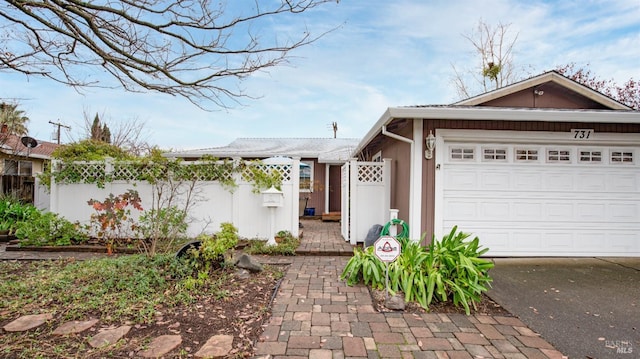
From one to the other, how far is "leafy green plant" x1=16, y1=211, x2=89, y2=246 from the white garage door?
6.94 metres

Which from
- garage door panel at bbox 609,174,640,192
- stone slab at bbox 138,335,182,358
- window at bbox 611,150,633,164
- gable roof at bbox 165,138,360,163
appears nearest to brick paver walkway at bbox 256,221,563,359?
stone slab at bbox 138,335,182,358

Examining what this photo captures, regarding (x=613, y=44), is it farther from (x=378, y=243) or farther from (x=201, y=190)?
(x=201, y=190)

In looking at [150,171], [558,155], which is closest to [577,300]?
[558,155]

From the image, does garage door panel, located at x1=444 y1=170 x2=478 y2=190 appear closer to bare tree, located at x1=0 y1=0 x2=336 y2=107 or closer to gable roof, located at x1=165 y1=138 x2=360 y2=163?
bare tree, located at x1=0 y1=0 x2=336 y2=107

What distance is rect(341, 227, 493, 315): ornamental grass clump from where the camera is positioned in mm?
3178

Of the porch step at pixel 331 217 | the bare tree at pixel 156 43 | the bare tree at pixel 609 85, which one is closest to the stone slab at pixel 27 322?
the bare tree at pixel 156 43

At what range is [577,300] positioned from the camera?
3.46 m

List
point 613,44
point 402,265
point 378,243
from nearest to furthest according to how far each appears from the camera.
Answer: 1. point 378,243
2. point 402,265
3. point 613,44

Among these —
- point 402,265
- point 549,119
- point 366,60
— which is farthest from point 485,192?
point 366,60

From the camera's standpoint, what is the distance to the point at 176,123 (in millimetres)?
13781

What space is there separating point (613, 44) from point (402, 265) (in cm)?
1087

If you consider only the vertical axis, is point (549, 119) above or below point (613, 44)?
below

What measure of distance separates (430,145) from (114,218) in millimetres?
5702

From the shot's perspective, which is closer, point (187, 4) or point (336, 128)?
point (187, 4)
